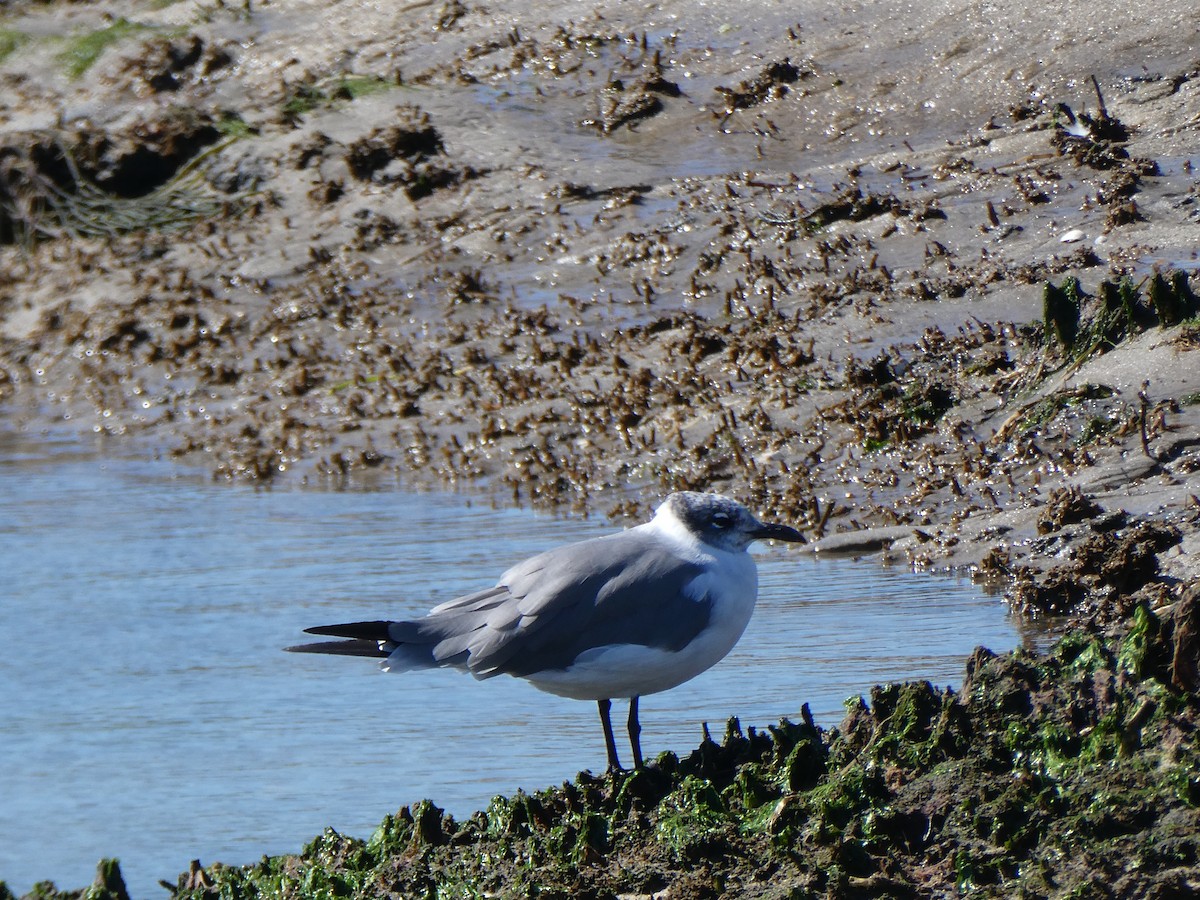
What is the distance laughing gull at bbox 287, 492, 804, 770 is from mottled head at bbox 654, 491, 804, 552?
12 centimetres

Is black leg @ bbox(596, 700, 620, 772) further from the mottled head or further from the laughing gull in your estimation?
the mottled head

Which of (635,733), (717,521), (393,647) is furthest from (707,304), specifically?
Answer: (393,647)

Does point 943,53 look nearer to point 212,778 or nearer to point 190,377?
point 190,377

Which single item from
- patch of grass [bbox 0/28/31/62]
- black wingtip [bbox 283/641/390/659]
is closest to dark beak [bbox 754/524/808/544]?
black wingtip [bbox 283/641/390/659]

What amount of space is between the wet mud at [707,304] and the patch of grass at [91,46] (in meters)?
0.04

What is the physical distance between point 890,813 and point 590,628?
117 centimetres

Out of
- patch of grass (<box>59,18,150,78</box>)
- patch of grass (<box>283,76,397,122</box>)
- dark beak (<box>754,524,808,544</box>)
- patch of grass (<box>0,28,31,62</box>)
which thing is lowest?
dark beak (<box>754,524,808,544</box>)

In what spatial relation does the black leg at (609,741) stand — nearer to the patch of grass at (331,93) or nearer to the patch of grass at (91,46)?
the patch of grass at (331,93)

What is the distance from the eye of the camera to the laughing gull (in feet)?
16.0

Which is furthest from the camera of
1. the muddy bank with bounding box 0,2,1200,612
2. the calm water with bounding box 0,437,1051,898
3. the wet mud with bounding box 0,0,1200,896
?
the muddy bank with bounding box 0,2,1200,612

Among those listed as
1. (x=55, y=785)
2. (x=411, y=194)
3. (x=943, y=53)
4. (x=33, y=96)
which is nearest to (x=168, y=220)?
(x=411, y=194)

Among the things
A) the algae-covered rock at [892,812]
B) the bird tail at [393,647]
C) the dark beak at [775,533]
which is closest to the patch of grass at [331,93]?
the dark beak at [775,533]

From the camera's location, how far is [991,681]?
4.48 metres

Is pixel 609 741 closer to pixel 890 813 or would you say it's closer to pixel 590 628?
pixel 590 628
